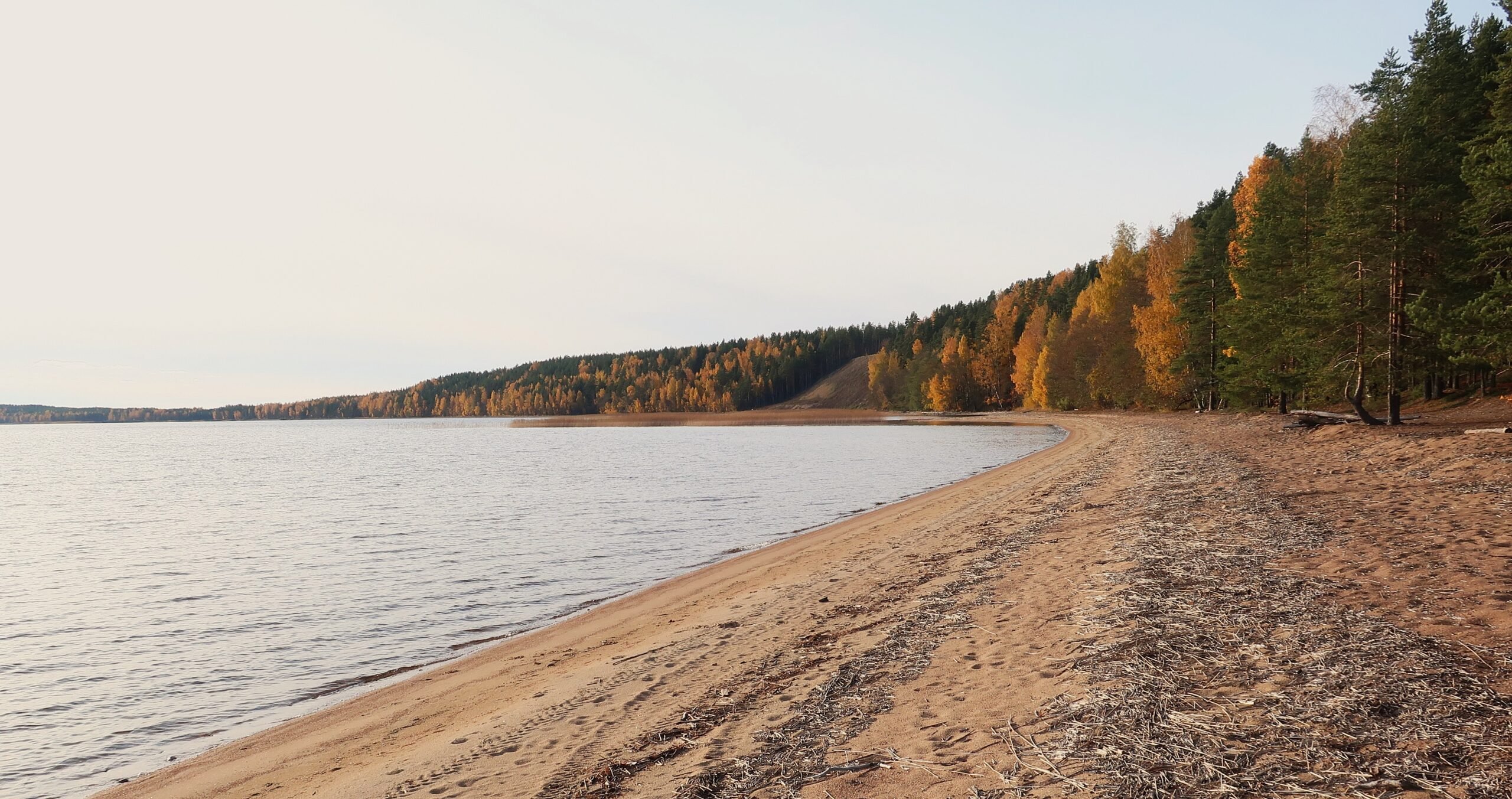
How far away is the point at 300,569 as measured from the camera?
20.0 metres

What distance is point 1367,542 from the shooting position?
1058 cm

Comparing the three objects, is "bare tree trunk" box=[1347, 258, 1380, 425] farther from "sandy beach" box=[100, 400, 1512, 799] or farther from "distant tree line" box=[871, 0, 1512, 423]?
"sandy beach" box=[100, 400, 1512, 799]

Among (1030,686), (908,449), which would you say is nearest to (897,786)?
(1030,686)

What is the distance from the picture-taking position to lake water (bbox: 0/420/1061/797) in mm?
10562

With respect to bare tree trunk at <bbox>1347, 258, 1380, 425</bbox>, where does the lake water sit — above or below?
below

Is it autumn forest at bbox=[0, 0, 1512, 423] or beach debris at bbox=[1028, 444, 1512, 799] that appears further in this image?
autumn forest at bbox=[0, 0, 1512, 423]

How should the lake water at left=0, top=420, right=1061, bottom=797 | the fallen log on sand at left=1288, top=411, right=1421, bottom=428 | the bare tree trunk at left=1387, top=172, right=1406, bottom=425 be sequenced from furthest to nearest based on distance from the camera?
the fallen log on sand at left=1288, top=411, right=1421, bottom=428, the bare tree trunk at left=1387, top=172, right=1406, bottom=425, the lake water at left=0, top=420, right=1061, bottom=797

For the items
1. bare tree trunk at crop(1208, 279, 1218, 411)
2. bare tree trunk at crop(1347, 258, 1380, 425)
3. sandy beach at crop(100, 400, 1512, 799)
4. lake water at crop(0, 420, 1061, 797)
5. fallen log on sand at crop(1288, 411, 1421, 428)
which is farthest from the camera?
bare tree trunk at crop(1208, 279, 1218, 411)

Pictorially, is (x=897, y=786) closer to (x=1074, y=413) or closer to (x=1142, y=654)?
(x=1142, y=654)

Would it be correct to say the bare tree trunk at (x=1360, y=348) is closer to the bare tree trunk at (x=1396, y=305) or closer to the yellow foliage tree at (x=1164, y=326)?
the bare tree trunk at (x=1396, y=305)

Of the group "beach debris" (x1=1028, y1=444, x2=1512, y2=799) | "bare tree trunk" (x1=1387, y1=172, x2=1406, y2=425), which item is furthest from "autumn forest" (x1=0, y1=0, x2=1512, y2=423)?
"beach debris" (x1=1028, y1=444, x2=1512, y2=799)

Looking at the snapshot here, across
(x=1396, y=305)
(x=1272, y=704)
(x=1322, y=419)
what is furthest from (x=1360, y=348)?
(x=1272, y=704)

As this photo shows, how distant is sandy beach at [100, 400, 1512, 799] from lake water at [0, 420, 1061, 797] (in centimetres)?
160

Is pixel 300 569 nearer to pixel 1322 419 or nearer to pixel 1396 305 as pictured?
pixel 1396 305
